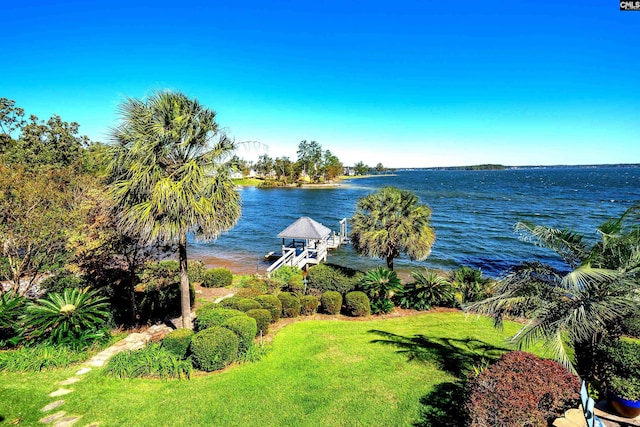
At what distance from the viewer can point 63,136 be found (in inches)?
1026

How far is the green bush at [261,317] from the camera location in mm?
10406

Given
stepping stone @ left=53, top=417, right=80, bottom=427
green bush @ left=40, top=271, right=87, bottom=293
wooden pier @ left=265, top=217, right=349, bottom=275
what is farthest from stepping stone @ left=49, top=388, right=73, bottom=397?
wooden pier @ left=265, top=217, right=349, bottom=275

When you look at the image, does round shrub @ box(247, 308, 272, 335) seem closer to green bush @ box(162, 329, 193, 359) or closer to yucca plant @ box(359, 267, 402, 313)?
green bush @ box(162, 329, 193, 359)

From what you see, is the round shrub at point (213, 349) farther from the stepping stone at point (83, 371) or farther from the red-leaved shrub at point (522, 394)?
the red-leaved shrub at point (522, 394)

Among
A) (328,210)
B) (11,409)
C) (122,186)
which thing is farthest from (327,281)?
(328,210)

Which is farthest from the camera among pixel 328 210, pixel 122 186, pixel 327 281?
pixel 328 210

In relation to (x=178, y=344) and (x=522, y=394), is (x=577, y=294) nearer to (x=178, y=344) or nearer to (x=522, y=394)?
(x=522, y=394)

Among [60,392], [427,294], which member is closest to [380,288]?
[427,294]

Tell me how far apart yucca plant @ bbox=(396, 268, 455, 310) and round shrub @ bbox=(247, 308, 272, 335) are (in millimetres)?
6092

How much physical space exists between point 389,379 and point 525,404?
3538mm

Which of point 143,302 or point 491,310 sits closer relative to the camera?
point 491,310

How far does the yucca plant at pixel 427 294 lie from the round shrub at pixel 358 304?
1.84 meters

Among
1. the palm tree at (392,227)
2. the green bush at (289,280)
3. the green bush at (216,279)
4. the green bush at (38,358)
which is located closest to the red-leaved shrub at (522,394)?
the green bush at (38,358)

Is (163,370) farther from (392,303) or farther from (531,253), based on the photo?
(531,253)
